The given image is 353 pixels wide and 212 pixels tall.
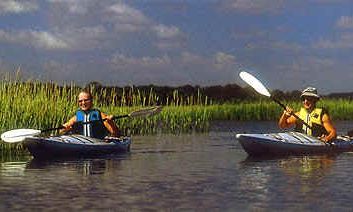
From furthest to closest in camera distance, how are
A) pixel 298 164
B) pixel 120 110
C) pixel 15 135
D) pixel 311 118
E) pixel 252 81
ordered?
1. pixel 120 110
2. pixel 252 81
3. pixel 311 118
4. pixel 15 135
5. pixel 298 164

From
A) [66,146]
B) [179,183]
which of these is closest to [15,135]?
[66,146]

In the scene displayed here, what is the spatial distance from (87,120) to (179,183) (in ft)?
14.6

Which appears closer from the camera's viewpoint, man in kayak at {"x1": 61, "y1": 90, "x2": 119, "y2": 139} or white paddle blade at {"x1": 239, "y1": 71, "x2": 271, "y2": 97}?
man in kayak at {"x1": 61, "y1": 90, "x2": 119, "y2": 139}

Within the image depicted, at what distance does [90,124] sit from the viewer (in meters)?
14.5

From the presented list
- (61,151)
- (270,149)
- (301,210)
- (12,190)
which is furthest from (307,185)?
(61,151)

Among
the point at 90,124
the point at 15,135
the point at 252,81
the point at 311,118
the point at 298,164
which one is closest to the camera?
the point at 298,164

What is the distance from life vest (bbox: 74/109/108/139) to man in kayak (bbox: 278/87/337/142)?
3124 mm

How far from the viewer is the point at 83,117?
1430cm

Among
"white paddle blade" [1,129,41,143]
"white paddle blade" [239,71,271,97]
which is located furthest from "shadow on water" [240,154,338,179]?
"white paddle blade" [1,129,41,143]

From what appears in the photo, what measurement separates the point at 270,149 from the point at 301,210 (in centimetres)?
636

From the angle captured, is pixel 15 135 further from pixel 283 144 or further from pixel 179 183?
pixel 283 144

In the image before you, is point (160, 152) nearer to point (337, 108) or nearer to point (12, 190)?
point (12, 190)

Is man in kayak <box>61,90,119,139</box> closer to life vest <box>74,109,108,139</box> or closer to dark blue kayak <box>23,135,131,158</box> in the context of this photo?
life vest <box>74,109,108,139</box>

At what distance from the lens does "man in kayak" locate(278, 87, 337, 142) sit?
14.1m
